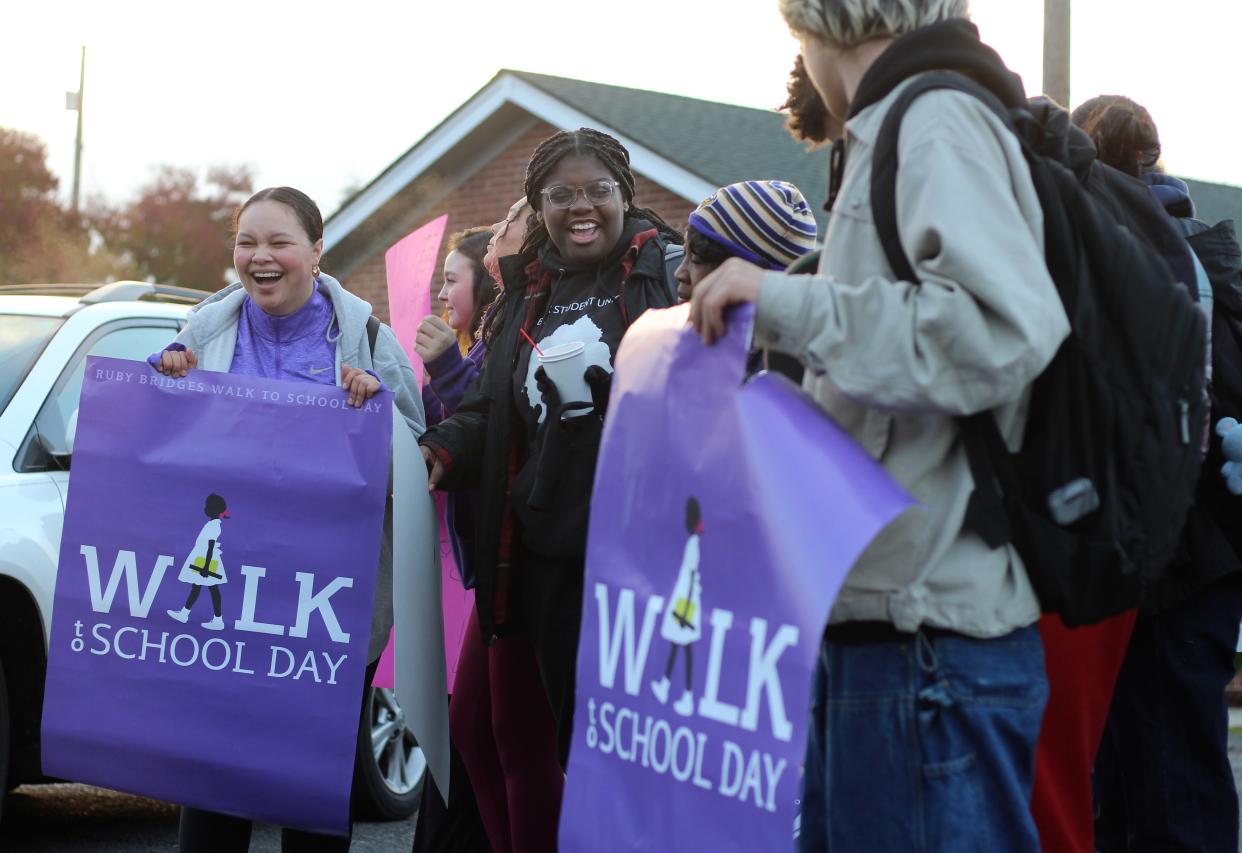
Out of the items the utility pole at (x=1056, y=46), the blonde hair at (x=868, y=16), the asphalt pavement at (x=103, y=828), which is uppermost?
the utility pole at (x=1056, y=46)

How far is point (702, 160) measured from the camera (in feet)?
52.3

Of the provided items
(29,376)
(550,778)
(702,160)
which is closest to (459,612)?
(550,778)

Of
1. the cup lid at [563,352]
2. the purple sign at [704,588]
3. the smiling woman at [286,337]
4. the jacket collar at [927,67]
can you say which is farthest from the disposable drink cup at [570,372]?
the jacket collar at [927,67]

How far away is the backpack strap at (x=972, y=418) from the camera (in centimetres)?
200

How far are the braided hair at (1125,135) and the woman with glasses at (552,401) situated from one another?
101 cm

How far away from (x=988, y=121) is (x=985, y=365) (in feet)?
1.07

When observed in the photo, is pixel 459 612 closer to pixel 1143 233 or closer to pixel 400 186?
pixel 1143 233

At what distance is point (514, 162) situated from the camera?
54.3ft

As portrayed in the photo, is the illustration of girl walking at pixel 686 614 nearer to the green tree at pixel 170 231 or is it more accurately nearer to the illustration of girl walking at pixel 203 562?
the illustration of girl walking at pixel 203 562

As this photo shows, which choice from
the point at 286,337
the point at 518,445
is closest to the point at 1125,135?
the point at 518,445

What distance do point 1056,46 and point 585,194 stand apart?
23.0ft

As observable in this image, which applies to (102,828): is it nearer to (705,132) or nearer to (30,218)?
(705,132)

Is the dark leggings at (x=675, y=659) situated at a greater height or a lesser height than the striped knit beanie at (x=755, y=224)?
lesser

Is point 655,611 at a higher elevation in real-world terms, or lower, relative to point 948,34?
lower
